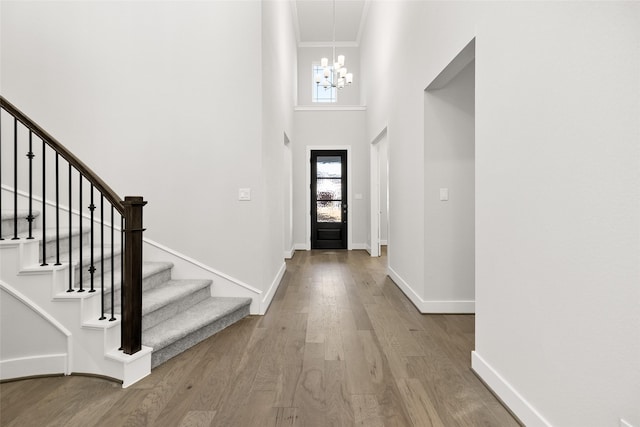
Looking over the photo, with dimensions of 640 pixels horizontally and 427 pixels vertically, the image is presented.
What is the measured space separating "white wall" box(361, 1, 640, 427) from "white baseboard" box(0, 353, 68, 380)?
2.69 metres

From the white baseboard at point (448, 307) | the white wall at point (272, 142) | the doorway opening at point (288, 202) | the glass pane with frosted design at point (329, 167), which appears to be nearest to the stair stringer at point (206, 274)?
the white wall at point (272, 142)

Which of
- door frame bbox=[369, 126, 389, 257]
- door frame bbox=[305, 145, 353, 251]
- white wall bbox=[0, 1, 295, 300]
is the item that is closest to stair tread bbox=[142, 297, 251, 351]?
white wall bbox=[0, 1, 295, 300]

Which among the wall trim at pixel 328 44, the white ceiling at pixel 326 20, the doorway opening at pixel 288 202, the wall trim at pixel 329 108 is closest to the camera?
the doorway opening at pixel 288 202

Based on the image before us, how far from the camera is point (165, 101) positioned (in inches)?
133

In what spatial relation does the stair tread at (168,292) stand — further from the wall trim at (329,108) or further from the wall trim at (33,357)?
the wall trim at (329,108)

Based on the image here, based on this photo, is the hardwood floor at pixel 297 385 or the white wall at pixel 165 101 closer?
the hardwood floor at pixel 297 385

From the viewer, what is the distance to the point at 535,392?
1.62 m

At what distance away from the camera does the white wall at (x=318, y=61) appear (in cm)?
862

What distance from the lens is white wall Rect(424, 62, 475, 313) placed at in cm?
328

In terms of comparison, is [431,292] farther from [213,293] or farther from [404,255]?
[213,293]

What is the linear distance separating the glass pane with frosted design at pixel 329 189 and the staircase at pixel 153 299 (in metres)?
4.55

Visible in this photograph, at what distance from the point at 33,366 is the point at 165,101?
7.95 feet

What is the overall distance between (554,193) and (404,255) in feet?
8.88

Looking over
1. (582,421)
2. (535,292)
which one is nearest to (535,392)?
(582,421)
